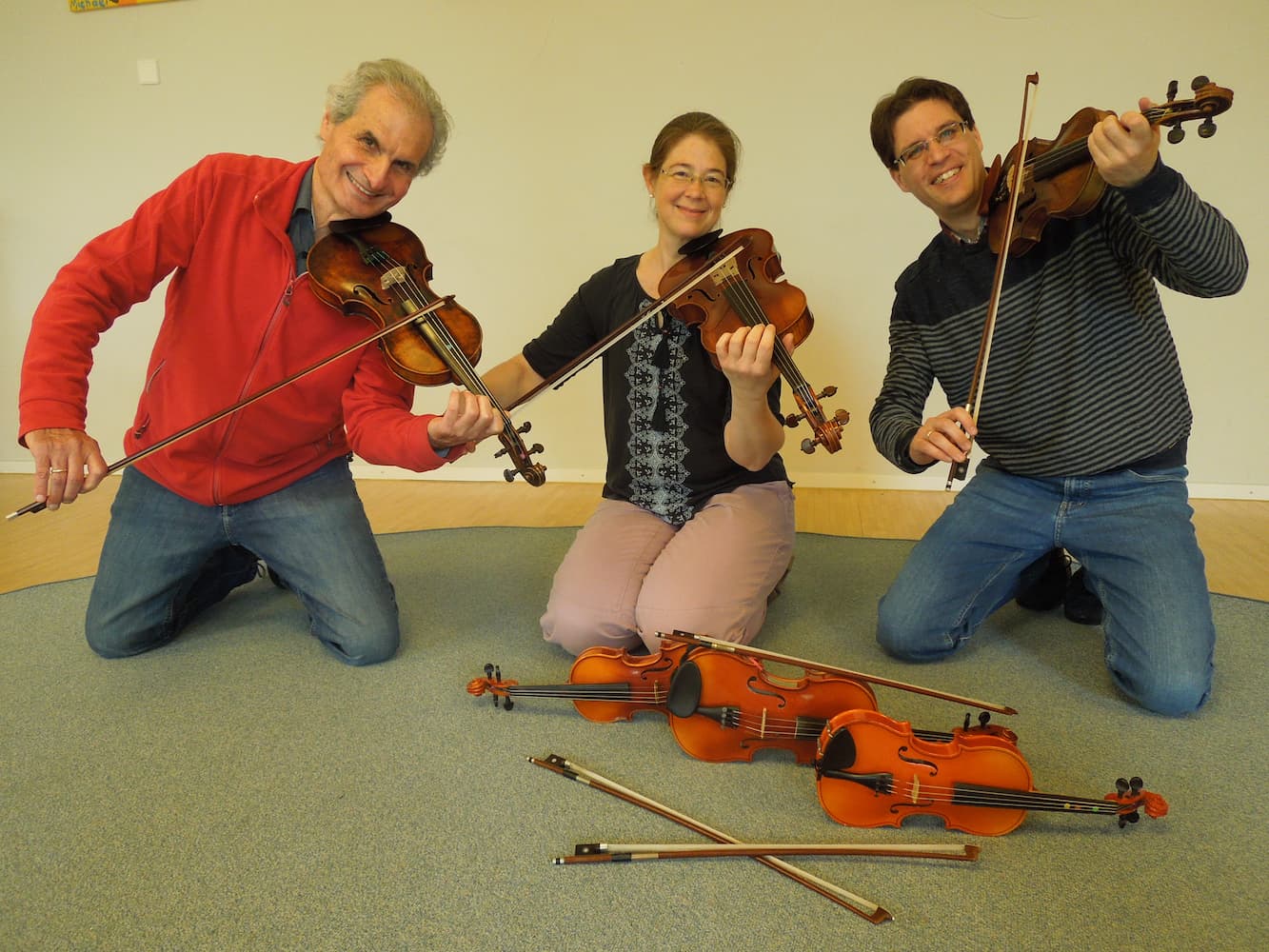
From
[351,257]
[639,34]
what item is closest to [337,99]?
[351,257]

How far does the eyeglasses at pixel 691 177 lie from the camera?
68.4 inches

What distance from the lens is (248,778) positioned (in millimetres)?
1487

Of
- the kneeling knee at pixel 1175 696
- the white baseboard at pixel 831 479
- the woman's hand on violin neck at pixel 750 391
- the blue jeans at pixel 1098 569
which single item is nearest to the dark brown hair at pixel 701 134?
the woman's hand on violin neck at pixel 750 391

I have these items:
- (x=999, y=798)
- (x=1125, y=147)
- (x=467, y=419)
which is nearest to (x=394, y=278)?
(x=467, y=419)

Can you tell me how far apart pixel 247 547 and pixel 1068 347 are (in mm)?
1881

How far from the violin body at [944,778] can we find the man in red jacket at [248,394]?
0.83 meters

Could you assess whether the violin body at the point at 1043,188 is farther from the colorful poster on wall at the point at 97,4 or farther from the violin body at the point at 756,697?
the colorful poster on wall at the point at 97,4

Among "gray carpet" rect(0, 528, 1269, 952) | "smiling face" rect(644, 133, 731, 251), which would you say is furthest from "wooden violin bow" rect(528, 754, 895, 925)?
"smiling face" rect(644, 133, 731, 251)

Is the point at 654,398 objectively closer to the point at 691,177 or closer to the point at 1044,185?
the point at 691,177

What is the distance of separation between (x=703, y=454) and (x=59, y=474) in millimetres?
1255

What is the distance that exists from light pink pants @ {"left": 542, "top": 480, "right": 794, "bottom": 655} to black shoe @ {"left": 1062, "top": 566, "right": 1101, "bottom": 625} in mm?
721

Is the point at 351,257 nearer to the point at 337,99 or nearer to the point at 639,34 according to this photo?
the point at 337,99

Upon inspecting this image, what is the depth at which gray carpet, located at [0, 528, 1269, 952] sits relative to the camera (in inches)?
45.4

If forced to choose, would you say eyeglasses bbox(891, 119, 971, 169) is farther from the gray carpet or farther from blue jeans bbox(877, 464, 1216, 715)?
the gray carpet
